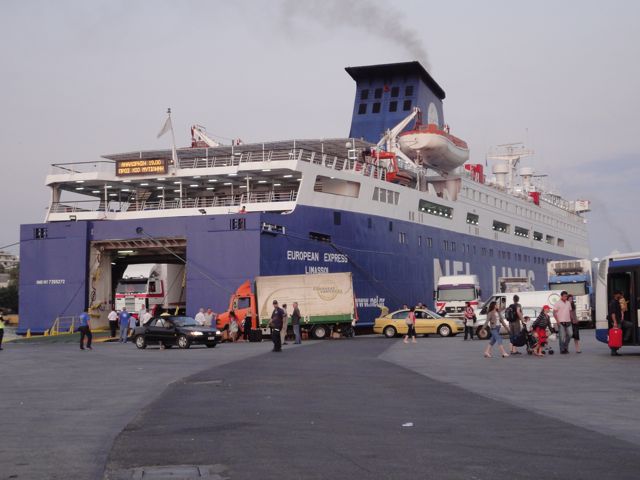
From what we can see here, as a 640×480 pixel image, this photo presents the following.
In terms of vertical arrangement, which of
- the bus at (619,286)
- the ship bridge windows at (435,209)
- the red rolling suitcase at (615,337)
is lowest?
the red rolling suitcase at (615,337)

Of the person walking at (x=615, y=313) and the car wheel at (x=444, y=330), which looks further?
the car wheel at (x=444, y=330)

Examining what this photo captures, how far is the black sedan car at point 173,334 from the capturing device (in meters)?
30.0

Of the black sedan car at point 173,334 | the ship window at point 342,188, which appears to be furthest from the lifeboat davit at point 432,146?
the black sedan car at point 173,334

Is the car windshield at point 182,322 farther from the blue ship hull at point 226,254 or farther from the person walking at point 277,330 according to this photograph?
the person walking at point 277,330

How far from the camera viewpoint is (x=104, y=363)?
21.7m

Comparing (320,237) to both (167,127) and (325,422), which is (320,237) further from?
(325,422)

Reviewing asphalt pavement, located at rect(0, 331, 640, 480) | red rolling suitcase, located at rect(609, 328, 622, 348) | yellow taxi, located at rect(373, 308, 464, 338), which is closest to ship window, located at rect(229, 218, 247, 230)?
yellow taxi, located at rect(373, 308, 464, 338)

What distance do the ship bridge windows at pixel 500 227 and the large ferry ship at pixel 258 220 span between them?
9.22 metres

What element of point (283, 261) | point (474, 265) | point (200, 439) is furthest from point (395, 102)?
point (200, 439)

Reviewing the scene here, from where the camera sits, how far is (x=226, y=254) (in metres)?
36.6

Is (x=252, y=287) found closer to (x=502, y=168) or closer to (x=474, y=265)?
(x=474, y=265)

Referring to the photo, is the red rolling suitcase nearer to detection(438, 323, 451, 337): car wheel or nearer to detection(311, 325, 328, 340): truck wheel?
detection(438, 323, 451, 337): car wheel

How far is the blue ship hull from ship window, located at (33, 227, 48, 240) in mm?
108

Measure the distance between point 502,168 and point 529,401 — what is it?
63834 mm
